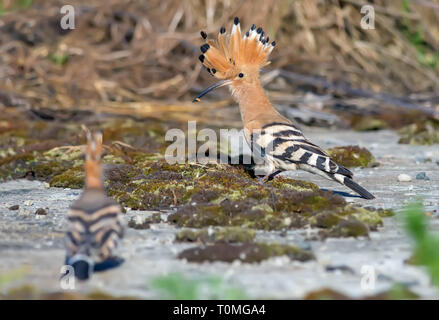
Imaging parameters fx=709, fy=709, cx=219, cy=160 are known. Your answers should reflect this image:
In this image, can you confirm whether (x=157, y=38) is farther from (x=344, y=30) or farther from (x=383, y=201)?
(x=383, y=201)

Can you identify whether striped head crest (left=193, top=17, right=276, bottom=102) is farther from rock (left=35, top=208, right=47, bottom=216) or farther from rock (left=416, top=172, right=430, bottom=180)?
rock (left=35, top=208, right=47, bottom=216)

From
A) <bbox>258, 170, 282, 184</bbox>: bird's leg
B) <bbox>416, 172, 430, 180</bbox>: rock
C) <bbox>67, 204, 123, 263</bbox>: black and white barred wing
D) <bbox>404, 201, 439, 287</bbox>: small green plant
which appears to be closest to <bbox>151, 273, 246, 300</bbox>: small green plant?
<bbox>67, 204, 123, 263</bbox>: black and white barred wing

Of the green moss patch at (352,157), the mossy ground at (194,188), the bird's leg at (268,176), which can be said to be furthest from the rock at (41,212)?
the green moss patch at (352,157)

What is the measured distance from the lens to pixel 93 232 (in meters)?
3.00

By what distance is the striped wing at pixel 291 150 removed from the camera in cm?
498

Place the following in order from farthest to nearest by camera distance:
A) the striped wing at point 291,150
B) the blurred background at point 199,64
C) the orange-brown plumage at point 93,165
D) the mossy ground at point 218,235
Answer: the blurred background at point 199,64, the striped wing at point 291,150, the mossy ground at point 218,235, the orange-brown plumage at point 93,165

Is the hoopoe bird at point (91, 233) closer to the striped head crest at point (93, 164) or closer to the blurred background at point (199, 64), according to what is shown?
the striped head crest at point (93, 164)

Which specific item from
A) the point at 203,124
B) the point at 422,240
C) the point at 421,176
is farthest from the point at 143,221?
the point at 203,124

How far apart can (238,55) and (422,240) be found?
369 centimetres

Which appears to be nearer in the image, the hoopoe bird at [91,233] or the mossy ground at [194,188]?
the hoopoe bird at [91,233]

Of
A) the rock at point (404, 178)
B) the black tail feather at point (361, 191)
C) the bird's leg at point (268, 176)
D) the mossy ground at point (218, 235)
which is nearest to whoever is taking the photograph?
the mossy ground at point (218, 235)

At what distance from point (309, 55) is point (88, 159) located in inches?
298

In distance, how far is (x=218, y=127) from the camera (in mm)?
8633

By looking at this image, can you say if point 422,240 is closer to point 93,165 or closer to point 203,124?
point 93,165
